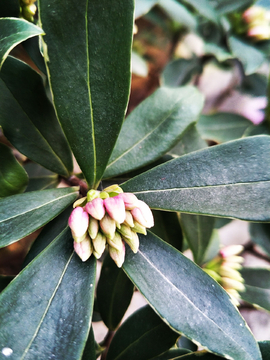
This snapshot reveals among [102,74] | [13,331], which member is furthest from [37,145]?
[13,331]

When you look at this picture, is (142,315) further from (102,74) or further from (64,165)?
(102,74)

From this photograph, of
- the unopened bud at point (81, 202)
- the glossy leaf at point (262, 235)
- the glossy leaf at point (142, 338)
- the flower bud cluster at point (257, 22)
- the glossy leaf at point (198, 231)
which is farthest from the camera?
the flower bud cluster at point (257, 22)

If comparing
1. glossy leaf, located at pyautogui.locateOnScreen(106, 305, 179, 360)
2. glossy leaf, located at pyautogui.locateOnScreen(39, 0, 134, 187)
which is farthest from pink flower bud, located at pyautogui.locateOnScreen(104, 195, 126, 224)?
glossy leaf, located at pyautogui.locateOnScreen(106, 305, 179, 360)

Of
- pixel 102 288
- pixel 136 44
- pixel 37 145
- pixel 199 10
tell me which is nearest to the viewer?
pixel 37 145

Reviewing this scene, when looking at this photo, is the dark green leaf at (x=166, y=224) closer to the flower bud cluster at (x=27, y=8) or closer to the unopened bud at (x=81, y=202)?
the unopened bud at (x=81, y=202)

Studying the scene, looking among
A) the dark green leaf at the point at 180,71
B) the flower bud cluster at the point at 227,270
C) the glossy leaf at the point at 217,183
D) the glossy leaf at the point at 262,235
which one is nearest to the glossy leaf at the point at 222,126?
the dark green leaf at the point at 180,71
